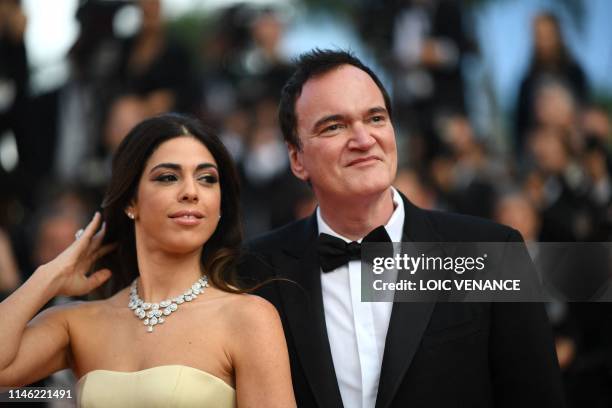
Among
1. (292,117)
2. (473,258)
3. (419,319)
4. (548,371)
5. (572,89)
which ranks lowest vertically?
(548,371)

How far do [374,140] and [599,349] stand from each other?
7.47 feet

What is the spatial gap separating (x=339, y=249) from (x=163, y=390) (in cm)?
76

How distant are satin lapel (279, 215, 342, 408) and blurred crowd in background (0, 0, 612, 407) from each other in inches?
107

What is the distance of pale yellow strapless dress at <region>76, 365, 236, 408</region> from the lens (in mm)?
2838

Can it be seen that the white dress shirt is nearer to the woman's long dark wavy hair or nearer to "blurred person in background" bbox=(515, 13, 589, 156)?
the woman's long dark wavy hair

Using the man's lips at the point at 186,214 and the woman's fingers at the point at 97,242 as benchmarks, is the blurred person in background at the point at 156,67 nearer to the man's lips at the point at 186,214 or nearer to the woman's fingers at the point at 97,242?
the woman's fingers at the point at 97,242

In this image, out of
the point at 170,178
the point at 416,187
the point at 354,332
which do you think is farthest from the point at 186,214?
the point at 416,187

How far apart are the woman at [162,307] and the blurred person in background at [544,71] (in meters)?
4.78

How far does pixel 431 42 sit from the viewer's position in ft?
25.0

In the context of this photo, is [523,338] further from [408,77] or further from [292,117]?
[408,77]

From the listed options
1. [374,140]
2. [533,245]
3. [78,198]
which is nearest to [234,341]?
[374,140]

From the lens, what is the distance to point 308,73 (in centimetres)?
333

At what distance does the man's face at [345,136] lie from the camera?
310 cm

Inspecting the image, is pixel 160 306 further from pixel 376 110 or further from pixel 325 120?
pixel 376 110
